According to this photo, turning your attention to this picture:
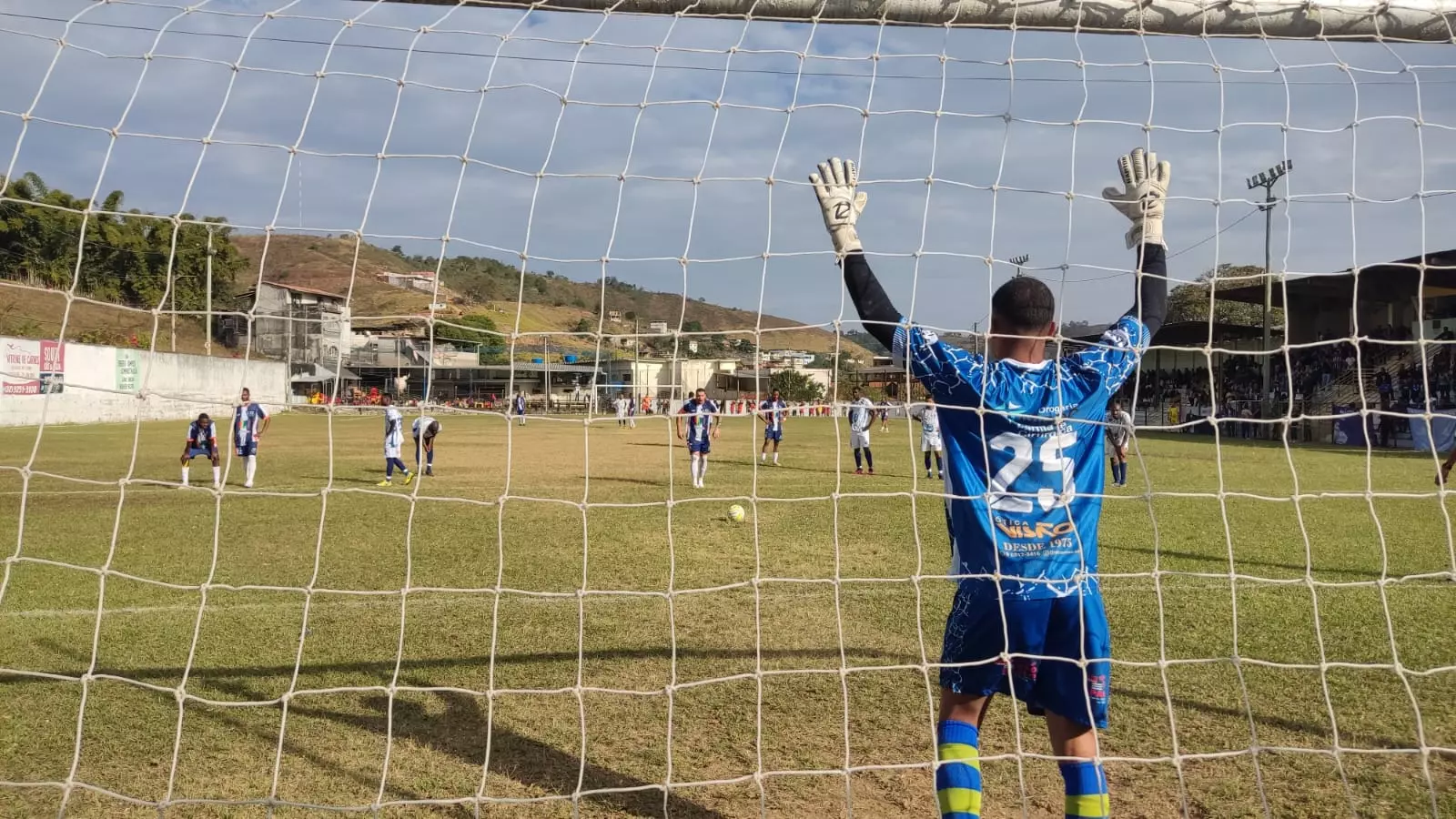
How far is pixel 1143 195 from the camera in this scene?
11.4ft

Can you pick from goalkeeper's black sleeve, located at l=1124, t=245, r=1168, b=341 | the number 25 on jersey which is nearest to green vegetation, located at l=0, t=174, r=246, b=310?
the number 25 on jersey

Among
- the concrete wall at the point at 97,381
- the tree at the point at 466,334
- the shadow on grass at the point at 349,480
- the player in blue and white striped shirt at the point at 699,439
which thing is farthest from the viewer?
the concrete wall at the point at 97,381

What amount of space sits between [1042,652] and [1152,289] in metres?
1.41

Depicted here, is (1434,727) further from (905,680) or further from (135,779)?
(135,779)

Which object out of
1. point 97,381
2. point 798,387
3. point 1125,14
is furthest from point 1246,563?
point 97,381

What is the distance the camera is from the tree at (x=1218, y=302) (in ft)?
13.1

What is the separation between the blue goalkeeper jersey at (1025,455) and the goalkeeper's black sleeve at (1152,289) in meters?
0.28

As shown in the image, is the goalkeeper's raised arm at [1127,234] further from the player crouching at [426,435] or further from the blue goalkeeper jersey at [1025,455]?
A: the player crouching at [426,435]

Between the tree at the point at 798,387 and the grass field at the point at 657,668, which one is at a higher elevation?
the tree at the point at 798,387

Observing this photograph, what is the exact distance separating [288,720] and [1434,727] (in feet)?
19.0

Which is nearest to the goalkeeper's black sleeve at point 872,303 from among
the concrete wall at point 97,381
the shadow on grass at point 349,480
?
the concrete wall at point 97,381

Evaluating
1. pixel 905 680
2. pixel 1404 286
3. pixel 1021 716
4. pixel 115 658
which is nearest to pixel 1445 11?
pixel 1021 716

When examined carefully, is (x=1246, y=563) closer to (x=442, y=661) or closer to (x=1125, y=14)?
(x=1125, y=14)

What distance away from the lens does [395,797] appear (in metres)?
3.98
